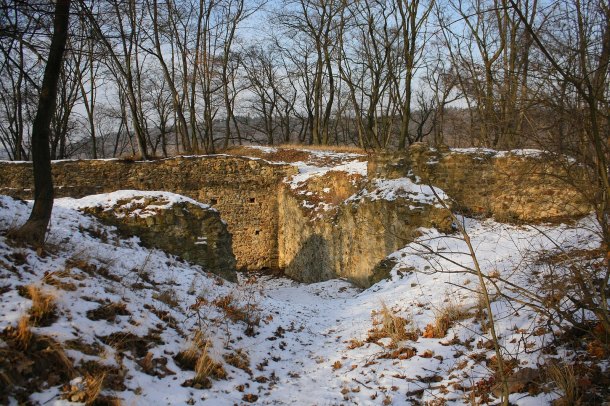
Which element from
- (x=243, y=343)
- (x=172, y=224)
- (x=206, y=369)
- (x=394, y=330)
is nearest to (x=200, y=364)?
(x=206, y=369)

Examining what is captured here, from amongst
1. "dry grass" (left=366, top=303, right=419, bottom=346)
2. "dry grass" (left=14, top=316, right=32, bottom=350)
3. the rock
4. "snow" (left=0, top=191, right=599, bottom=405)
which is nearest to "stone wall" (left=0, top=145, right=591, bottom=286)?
"snow" (left=0, top=191, right=599, bottom=405)

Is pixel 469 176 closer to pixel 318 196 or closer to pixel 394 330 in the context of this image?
pixel 318 196

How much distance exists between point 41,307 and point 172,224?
18.1 ft

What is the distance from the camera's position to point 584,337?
3242 mm

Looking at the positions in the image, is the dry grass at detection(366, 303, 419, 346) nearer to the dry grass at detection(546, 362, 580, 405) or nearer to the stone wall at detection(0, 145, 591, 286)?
the dry grass at detection(546, 362, 580, 405)

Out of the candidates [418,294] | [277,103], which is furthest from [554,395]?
[277,103]

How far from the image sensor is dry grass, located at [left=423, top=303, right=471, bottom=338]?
15.7 feet

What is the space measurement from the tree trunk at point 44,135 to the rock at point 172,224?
9.85ft

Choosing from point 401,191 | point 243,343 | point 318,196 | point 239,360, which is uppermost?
point 401,191

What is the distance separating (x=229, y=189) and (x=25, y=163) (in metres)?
7.55

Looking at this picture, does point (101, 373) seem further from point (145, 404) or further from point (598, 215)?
point (598, 215)

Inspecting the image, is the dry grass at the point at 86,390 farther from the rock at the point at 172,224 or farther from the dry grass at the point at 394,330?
the rock at the point at 172,224

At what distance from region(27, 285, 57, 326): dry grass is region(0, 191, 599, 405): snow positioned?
74 millimetres

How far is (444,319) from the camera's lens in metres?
4.96
